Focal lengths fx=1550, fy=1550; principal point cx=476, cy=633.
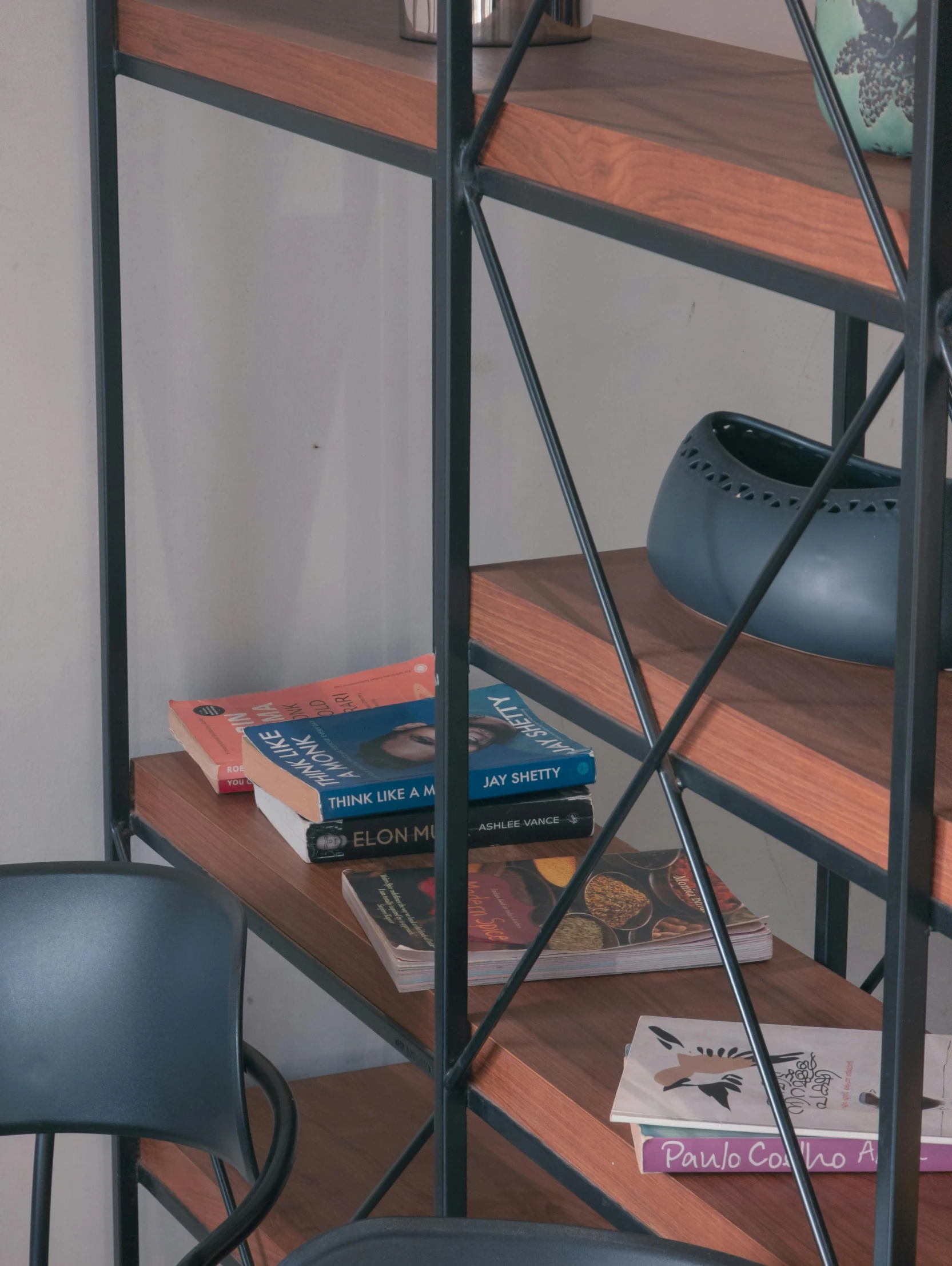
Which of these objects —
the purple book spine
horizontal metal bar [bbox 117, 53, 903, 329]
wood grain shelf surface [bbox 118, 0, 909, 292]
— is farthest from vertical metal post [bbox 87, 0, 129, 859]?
the purple book spine

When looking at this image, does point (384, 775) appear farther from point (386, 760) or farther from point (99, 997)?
point (99, 997)

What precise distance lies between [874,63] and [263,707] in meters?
1.14

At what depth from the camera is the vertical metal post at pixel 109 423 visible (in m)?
1.51

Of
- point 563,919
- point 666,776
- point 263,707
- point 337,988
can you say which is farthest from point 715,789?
point 263,707

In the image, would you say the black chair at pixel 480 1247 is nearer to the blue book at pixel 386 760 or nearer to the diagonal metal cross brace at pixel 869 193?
the diagonal metal cross brace at pixel 869 193

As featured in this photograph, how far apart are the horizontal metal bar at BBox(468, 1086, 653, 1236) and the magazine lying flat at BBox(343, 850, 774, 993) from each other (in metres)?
0.13

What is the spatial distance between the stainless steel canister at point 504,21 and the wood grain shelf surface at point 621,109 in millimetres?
15

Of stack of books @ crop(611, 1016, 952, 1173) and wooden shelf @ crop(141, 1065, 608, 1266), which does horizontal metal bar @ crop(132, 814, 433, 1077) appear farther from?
wooden shelf @ crop(141, 1065, 608, 1266)

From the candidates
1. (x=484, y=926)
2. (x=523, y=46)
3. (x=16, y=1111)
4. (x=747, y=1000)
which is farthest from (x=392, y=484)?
(x=747, y=1000)

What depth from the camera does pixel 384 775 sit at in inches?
58.4

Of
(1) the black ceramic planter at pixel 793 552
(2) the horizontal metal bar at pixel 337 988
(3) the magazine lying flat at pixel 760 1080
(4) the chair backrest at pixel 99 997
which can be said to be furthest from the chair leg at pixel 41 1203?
(1) the black ceramic planter at pixel 793 552

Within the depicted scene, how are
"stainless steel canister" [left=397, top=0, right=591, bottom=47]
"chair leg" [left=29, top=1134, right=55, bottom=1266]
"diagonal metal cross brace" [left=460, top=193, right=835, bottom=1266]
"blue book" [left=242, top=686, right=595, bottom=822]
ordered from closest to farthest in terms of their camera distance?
"diagonal metal cross brace" [left=460, top=193, right=835, bottom=1266] < "stainless steel canister" [left=397, top=0, right=591, bottom=47] < "chair leg" [left=29, top=1134, right=55, bottom=1266] < "blue book" [left=242, top=686, right=595, bottom=822]

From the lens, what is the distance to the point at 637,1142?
3.08 feet

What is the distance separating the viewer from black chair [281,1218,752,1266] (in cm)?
77
